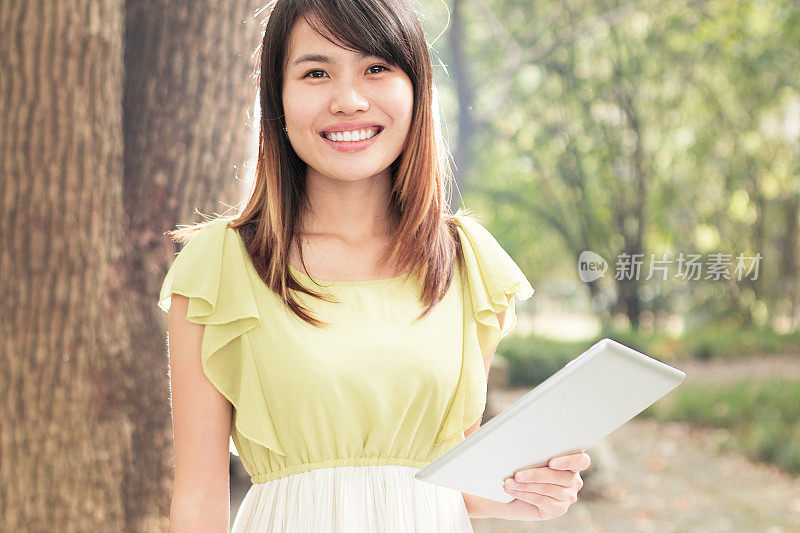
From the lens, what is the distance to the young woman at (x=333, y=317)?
109 cm

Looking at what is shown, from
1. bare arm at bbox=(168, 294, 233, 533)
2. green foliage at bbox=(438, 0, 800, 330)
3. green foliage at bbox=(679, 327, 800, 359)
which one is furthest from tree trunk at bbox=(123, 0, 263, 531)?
green foliage at bbox=(679, 327, 800, 359)

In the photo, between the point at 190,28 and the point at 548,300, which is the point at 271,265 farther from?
the point at 548,300

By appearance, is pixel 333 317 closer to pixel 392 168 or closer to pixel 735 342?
pixel 392 168

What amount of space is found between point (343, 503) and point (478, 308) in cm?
33

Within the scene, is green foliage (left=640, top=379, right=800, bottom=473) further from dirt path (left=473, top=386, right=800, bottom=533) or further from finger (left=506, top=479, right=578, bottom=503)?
finger (left=506, top=479, right=578, bottom=503)

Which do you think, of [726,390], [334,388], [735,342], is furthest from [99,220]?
[735,342]

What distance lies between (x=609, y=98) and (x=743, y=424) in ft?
10.7

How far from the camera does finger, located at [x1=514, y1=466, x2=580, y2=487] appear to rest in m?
1.02

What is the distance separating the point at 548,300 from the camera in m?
10.0

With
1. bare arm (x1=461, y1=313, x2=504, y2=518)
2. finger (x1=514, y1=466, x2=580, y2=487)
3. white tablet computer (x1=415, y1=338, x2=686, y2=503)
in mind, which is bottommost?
bare arm (x1=461, y1=313, x2=504, y2=518)

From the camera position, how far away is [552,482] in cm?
103

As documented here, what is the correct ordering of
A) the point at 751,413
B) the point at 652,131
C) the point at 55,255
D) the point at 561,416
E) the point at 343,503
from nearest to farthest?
the point at 561,416 → the point at 343,503 → the point at 55,255 → the point at 751,413 → the point at 652,131

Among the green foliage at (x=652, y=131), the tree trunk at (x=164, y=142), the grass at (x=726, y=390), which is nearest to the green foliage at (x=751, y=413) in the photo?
the grass at (x=726, y=390)

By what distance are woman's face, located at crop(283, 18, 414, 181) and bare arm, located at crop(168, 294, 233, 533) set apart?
271mm
